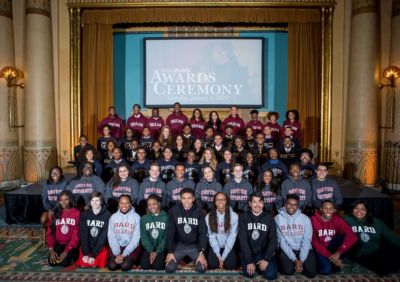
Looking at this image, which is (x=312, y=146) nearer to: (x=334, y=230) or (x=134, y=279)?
(x=334, y=230)

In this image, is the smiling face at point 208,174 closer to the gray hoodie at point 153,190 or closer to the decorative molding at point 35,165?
the gray hoodie at point 153,190

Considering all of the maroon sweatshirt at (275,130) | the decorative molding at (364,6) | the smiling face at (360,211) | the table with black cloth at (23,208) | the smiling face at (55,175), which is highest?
the decorative molding at (364,6)

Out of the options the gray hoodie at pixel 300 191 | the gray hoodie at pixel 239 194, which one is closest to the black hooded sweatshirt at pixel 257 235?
the gray hoodie at pixel 239 194

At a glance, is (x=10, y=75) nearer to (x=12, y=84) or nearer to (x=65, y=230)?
(x=12, y=84)

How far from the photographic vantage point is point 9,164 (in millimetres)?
8203

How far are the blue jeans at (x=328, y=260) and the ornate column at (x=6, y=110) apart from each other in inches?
295

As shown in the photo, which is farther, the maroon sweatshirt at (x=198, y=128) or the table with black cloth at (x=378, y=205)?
the maroon sweatshirt at (x=198, y=128)

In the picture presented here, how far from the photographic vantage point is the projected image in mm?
9125

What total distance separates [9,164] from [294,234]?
728cm

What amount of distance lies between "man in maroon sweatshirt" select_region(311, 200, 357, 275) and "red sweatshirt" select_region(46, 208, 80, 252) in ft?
9.51

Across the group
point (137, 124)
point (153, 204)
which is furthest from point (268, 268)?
point (137, 124)

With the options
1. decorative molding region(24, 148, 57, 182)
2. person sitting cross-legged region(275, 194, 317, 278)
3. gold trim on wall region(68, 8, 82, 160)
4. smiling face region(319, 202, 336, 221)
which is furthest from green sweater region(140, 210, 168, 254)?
gold trim on wall region(68, 8, 82, 160)

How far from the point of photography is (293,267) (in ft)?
12.3

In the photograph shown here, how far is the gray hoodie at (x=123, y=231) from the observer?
12.9ft
